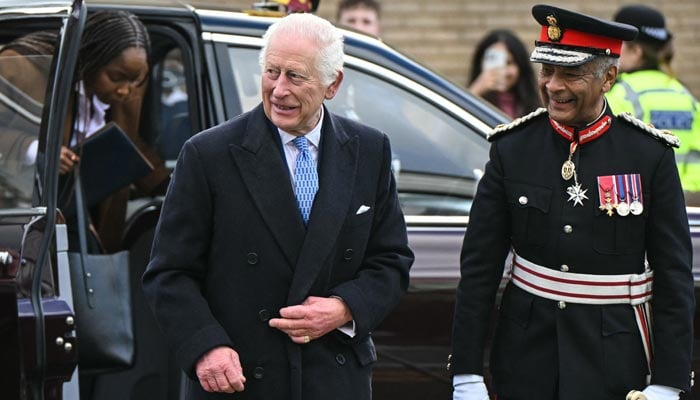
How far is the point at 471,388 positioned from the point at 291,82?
0.89m

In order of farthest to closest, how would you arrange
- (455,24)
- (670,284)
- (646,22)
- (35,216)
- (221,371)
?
(455,24)
(646,22)
(35,216)
(670,284)
(221,371)

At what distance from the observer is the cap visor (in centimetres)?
341

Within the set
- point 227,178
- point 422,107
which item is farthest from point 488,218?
point 422,107

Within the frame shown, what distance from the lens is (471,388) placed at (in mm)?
3512

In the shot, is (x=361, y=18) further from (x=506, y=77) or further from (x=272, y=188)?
(x=272, y=188)

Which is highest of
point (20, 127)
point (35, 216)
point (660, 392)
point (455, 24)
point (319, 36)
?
point (319, 36)

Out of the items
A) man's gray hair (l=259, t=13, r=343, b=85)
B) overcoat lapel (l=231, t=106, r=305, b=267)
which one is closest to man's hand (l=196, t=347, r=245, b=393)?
overcoat lapel (l=231, t=106, r=305, b=267)

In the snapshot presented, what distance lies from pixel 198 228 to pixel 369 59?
1.59m

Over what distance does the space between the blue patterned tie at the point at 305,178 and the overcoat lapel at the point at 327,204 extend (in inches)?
0.9

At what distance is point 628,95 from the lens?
6.07 meters

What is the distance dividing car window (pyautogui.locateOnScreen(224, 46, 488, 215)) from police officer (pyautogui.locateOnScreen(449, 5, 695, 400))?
115cm

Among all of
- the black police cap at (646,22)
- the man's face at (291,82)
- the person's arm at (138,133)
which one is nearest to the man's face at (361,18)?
the black police cap at (646,22)

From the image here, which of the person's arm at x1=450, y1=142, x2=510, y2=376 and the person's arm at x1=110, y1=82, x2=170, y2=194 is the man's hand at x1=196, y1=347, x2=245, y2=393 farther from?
the person's arm at x1=110, y1=82, x2=170, y2=194

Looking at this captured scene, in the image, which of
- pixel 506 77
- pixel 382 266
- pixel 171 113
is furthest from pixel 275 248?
pixel 506 77
